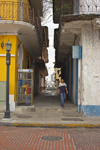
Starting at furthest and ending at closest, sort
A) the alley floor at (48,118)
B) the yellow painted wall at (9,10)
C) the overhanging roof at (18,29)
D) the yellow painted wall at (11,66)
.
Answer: the yellow painted wall at (11,66) < the yellow painted wall at (9,10) < the overhanging roof at (18,29) < the alley floor at (48,118)

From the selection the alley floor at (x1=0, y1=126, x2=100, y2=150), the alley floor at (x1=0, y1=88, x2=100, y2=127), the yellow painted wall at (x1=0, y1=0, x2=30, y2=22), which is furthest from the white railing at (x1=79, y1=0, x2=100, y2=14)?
the alley floor at (x1=0, y1=126, x2=100, y2=150)

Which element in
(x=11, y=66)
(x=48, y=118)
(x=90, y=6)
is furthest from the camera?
(x=11, y=66)

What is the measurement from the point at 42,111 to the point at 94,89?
3.30m

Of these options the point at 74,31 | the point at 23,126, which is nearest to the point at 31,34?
the point at 74,31

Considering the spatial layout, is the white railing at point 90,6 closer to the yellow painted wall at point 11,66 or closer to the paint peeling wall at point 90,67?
the paint peeling wall at point 90,67

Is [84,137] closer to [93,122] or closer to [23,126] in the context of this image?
[93,122]

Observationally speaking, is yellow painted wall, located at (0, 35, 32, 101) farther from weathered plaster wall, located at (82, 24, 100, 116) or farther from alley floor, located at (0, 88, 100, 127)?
weathered plaster wall, located at (82, 24, 100, 116)

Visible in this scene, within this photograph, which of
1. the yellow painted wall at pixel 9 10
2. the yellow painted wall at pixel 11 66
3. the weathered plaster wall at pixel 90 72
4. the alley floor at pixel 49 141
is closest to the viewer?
the alley floor at pixel 49 141

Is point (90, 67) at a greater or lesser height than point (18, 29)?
lesser

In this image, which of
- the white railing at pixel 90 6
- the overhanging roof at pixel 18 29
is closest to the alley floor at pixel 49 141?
the overhanging roof at pixel 18 29

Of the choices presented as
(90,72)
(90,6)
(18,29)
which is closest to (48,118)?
(90,72)

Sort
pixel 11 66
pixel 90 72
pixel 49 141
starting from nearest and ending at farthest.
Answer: pixel 49 141 < pixel 90 72 < pixel 11 66

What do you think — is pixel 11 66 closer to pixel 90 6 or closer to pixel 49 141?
pixel 90 6

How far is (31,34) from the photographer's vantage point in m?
12.2
